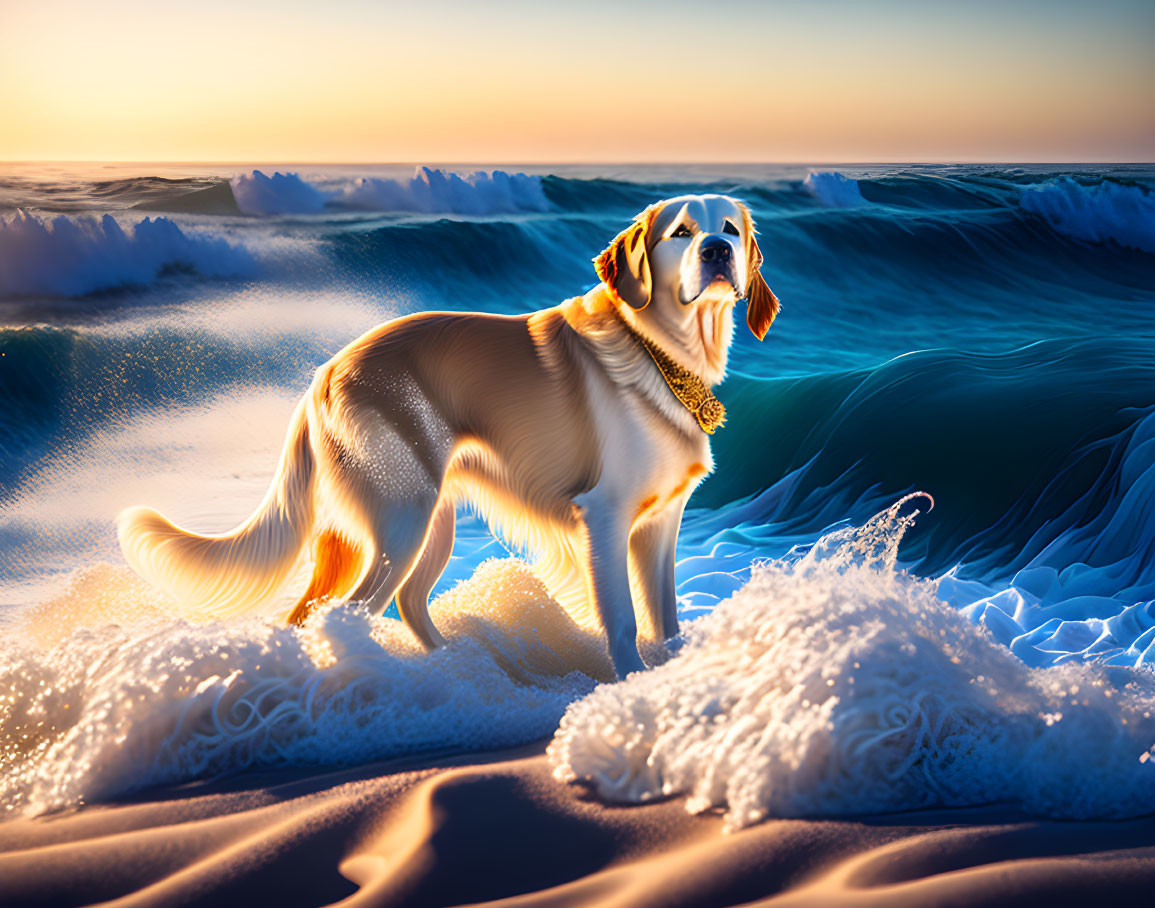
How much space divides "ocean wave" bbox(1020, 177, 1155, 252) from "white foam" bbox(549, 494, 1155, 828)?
8.32m

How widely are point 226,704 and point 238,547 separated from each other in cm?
72

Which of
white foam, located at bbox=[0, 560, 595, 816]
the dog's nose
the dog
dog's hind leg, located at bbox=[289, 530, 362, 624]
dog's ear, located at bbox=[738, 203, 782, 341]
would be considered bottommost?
white foam, located at bbox=[0, 560, 595, 816]

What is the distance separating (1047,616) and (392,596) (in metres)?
3.09

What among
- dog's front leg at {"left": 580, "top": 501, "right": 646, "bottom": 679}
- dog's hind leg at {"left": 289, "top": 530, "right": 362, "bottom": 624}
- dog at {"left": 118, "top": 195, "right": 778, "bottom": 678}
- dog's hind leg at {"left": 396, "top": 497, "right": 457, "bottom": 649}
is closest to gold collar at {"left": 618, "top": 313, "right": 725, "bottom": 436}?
dog at {"left": 118, "top": 195, "right": 778, "bottom": 678}

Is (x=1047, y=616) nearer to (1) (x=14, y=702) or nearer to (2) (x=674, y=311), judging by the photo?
(2) (x=674, y=311)

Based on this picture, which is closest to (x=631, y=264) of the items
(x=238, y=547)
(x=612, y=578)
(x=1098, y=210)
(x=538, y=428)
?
(x=538, y=428)

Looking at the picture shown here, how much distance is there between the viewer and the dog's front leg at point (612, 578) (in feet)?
9.36

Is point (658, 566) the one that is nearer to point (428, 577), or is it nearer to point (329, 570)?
point (428, 577)

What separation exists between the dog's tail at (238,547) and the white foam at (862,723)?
1296 millimetres

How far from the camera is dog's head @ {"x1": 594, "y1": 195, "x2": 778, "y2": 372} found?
270 cm

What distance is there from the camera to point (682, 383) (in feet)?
9.51

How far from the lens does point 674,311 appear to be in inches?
113

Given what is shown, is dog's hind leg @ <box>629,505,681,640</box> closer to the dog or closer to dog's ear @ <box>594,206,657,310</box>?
the dog

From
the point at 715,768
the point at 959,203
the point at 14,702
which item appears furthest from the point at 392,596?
the point at 959,203
